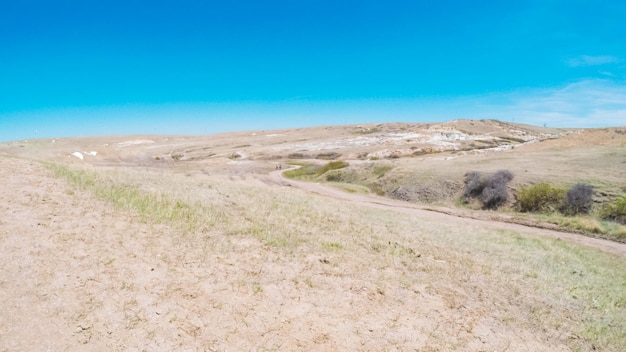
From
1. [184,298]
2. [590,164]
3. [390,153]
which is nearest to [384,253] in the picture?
[184,298]

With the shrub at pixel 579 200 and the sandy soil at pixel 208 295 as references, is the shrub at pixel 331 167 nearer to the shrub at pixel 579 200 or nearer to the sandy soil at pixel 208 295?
the shrub at pixel 579 200

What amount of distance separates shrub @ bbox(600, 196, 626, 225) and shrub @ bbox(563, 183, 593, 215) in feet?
3.40

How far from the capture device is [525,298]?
10.9 meters

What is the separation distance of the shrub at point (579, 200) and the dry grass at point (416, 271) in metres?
10.0

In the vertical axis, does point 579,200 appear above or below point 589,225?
above

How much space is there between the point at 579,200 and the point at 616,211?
243 centimetres

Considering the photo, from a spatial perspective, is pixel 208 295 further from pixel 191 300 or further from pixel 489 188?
pixel 489 188

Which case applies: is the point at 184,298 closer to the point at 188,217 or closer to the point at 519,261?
the point at 188,217

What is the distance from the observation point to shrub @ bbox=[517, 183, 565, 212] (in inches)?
1145

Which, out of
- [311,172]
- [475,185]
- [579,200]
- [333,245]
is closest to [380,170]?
[311,172]

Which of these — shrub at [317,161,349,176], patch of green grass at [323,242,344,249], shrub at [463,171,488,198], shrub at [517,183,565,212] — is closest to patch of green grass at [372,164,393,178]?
shrub at [317,161,349,176]

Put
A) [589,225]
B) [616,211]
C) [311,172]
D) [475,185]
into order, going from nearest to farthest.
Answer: [589,225]
[616,211]
[475,185]
[311,172]

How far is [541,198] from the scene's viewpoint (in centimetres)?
2984

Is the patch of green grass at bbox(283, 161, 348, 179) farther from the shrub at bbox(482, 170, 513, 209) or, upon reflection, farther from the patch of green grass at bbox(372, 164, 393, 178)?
the shrub at bbox(482, 170, 513, 209)
